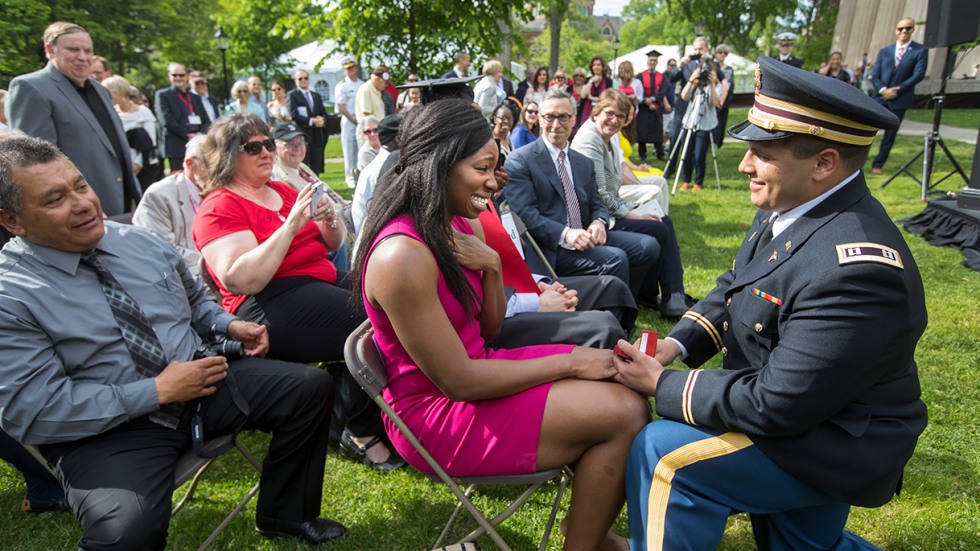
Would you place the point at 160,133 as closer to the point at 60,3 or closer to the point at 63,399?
the point at 63,399

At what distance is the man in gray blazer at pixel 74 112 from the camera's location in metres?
4.25

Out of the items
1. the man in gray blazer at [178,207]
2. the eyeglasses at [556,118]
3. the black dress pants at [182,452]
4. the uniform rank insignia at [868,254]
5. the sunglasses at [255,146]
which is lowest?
the black dress pants at [182,452]

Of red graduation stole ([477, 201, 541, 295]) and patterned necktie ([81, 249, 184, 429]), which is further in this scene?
red graduation stole ([477, 201, 541, 295])

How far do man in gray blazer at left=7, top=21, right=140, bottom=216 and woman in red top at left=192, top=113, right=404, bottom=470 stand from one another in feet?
6.28

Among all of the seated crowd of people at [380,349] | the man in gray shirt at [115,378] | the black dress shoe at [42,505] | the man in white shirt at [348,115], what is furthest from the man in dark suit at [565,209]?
the man in white shirt at [348,115]

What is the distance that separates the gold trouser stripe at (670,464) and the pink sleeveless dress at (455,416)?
1.28ft

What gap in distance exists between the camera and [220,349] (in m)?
2.60

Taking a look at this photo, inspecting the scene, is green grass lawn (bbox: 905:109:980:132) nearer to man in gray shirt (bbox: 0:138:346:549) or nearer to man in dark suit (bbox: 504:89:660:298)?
man in dark suit (bbox: 504:89:660:298)

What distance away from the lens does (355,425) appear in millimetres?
3281

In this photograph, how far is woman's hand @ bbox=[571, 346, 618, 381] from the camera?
2.08 m

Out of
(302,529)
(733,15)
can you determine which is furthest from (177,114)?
(733,15)

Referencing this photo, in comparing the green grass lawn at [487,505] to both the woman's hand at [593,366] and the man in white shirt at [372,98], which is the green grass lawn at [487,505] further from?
the man in white shirt at [372,98]

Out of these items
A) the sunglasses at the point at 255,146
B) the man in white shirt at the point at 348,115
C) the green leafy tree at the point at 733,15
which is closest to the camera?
the sunglasses at the point at 255,146

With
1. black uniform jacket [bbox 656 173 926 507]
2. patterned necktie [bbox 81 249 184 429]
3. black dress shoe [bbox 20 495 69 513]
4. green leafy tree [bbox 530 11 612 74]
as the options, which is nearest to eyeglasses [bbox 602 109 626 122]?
black uniform jacket [bbox 656 173 926 507]
